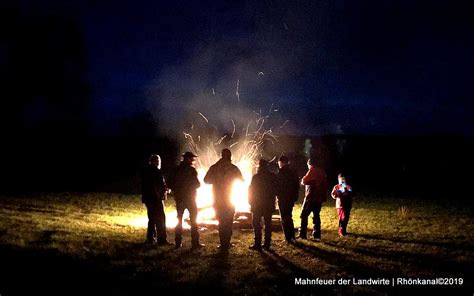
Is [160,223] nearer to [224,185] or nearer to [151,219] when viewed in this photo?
[151,219]

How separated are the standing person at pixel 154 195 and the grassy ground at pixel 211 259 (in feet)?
2.06

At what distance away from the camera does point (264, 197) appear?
432 inches

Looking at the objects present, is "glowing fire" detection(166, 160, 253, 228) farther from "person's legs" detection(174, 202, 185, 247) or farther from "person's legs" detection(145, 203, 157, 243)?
"person's legs" detection(174, 202, 185, 247)

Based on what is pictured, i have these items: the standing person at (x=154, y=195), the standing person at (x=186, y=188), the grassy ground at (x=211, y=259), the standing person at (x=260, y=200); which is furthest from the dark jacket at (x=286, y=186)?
Answer: the standing person at (x=154, y=195)

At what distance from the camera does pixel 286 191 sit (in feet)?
38.4

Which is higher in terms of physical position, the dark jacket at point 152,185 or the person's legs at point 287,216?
the dark jacket at point 152,185

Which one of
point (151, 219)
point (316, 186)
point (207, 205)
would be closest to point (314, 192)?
point (316, 186)

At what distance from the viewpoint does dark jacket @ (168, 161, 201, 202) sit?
1073 centimetres

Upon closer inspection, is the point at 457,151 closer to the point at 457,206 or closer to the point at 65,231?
the point at 457,206

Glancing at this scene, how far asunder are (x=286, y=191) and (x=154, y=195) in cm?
342

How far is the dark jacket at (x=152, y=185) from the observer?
11203 millimetres

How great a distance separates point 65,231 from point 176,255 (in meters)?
3.90

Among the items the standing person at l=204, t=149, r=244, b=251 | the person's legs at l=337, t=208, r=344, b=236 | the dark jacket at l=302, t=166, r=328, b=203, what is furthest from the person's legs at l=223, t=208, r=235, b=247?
the person's legs at l=337, t=208, r=344, b=236

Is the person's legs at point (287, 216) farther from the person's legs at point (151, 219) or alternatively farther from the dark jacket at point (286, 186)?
the person's legs at point (151, 219)
